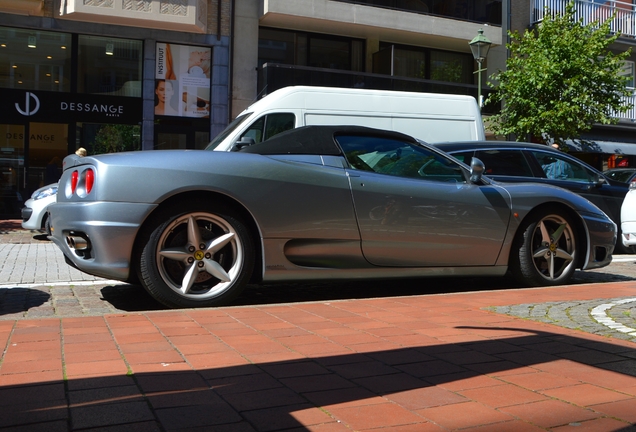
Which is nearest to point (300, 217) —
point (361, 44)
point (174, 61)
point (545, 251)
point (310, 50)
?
point (545, 251)

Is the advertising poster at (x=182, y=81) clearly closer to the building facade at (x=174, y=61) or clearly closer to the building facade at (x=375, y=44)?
the building facade at (x=174, y=61)

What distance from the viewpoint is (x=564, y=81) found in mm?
20719

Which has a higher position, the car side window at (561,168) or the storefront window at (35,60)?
the storefront window at (35,60)

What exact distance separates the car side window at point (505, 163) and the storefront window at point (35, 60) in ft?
44.8

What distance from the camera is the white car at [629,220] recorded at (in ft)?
28.9

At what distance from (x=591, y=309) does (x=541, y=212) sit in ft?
4.87

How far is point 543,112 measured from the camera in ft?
68.6

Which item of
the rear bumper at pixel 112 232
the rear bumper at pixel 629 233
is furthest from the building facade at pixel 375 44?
the rear bumper at pixel 112 232

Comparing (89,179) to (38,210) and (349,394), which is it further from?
(38,210)

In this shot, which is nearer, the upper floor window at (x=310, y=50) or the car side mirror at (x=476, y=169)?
the car side mirror at (x=476, y=169)

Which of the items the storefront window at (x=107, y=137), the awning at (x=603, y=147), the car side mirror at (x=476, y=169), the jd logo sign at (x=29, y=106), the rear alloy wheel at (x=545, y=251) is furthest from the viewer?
the awning at (x=603, y=147)

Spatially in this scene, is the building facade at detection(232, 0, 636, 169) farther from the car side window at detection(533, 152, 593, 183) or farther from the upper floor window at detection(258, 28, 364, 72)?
the car side window at detection(533, 152, 593, 183)

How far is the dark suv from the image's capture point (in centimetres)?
886

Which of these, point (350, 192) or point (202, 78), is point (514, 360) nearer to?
point (350, 192)
